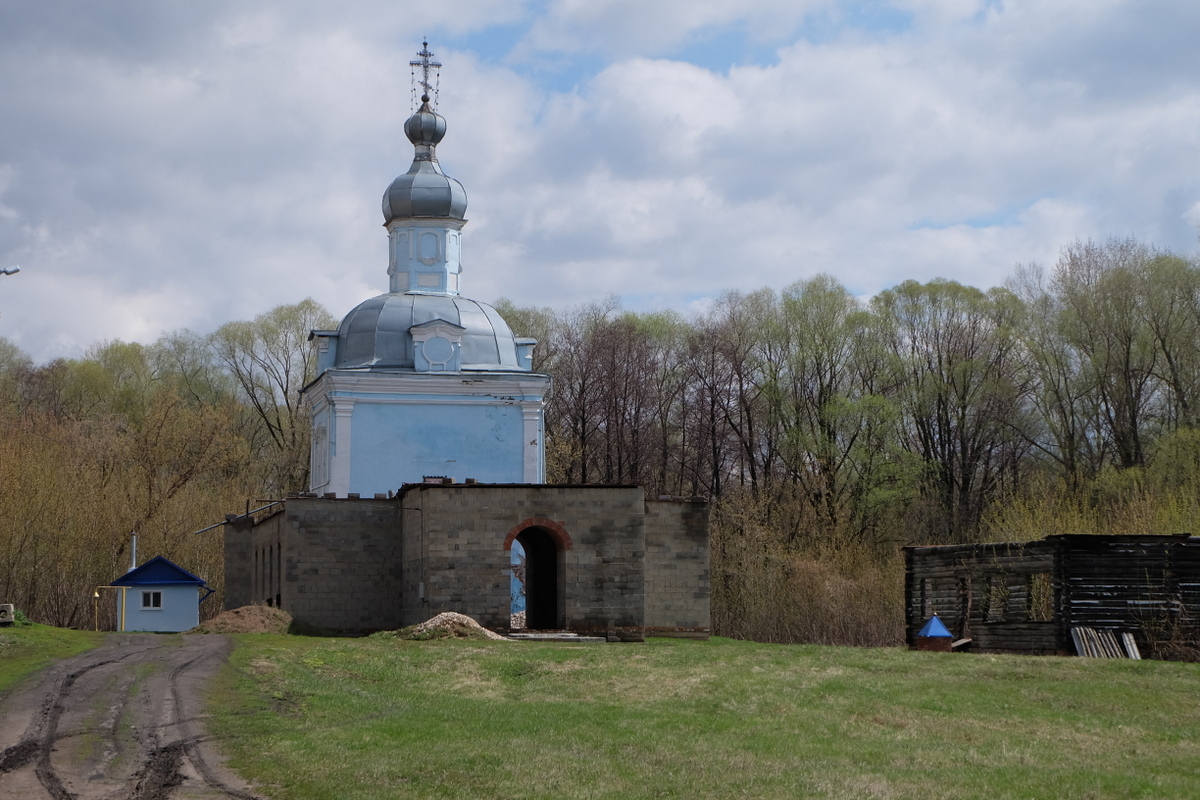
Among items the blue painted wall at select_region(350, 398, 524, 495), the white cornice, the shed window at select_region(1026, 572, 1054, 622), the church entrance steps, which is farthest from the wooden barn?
the white cornice

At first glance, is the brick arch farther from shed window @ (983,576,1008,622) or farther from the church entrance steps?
shed window @ (983,576,1008,622)

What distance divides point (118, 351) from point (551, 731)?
47.1 metres

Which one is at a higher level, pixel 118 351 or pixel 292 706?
pixel 118 351

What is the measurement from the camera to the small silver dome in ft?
126

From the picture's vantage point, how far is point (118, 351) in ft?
194

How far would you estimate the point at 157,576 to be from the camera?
1270 inches

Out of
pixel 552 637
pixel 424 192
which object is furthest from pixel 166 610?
pixel 424 192

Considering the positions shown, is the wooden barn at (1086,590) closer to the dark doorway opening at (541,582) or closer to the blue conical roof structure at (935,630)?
the blue conical roof structure at (935,630)

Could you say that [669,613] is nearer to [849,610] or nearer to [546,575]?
[546,575]

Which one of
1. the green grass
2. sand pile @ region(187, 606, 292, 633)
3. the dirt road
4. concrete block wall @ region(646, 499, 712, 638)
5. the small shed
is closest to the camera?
the dirt road

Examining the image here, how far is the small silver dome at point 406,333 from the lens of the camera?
38375 millimetres

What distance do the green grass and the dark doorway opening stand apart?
32.2 feet

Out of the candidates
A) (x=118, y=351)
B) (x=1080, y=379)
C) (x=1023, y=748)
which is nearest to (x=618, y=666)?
(x=1023, y=748)

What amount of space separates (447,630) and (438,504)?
2978 millimetres
